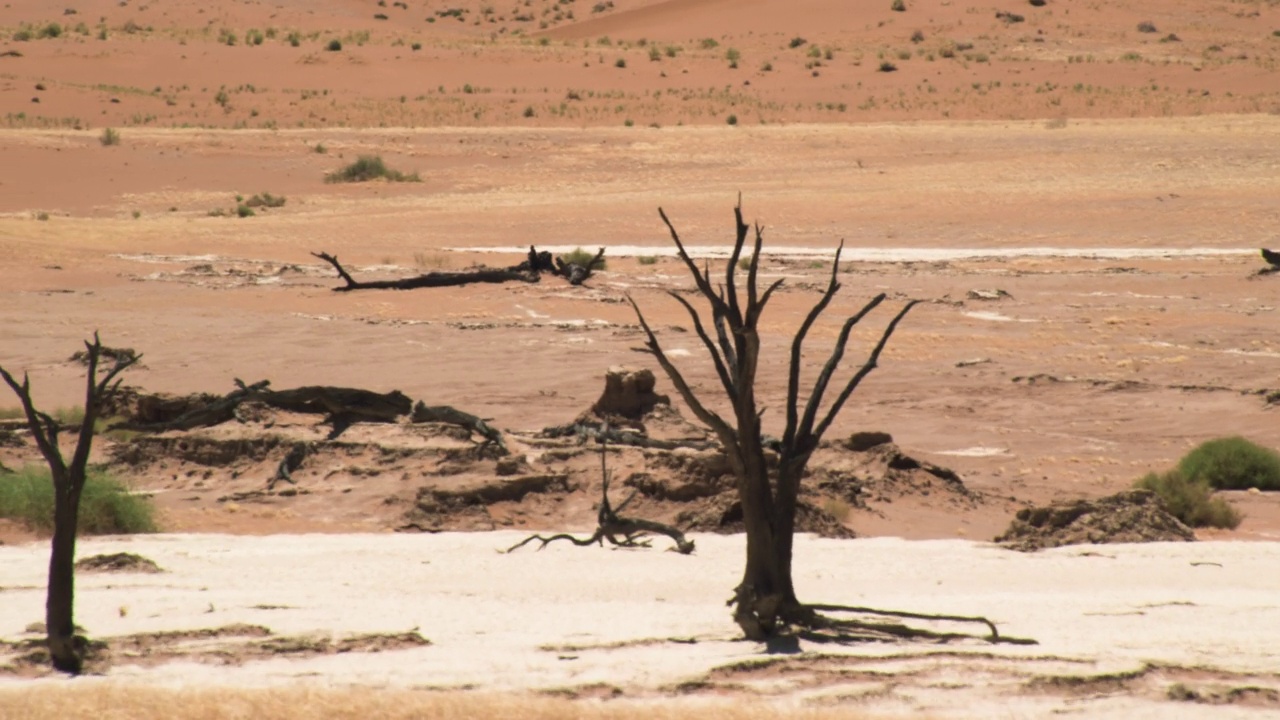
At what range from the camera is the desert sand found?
30.3 ft

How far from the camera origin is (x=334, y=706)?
6633 millimetres

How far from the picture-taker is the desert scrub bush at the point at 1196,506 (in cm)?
1277

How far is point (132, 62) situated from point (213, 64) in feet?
8.71

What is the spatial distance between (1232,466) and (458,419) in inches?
247

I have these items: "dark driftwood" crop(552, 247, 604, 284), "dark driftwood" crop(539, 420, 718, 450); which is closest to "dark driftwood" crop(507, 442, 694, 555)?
"dark driftwood" crop(539, 420, 718, 450)

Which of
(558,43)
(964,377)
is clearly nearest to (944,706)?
(964,377)

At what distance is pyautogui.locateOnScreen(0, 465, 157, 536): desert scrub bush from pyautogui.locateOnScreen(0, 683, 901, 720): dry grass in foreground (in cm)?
497

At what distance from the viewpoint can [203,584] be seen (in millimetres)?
9820

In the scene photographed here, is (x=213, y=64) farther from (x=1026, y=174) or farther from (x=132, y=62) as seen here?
(x=1026, y=174)

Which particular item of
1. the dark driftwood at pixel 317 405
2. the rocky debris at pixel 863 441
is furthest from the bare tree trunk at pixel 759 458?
the dark driftwood at pixel 317 405

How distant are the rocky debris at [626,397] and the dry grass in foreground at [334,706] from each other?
7.94 meters

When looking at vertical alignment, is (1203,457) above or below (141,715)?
below

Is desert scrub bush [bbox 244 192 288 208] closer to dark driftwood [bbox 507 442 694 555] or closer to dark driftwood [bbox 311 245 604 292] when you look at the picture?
dark driftwood [bbox 311 245 604 292]

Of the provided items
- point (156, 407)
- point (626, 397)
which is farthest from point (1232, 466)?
point (156, 407)
